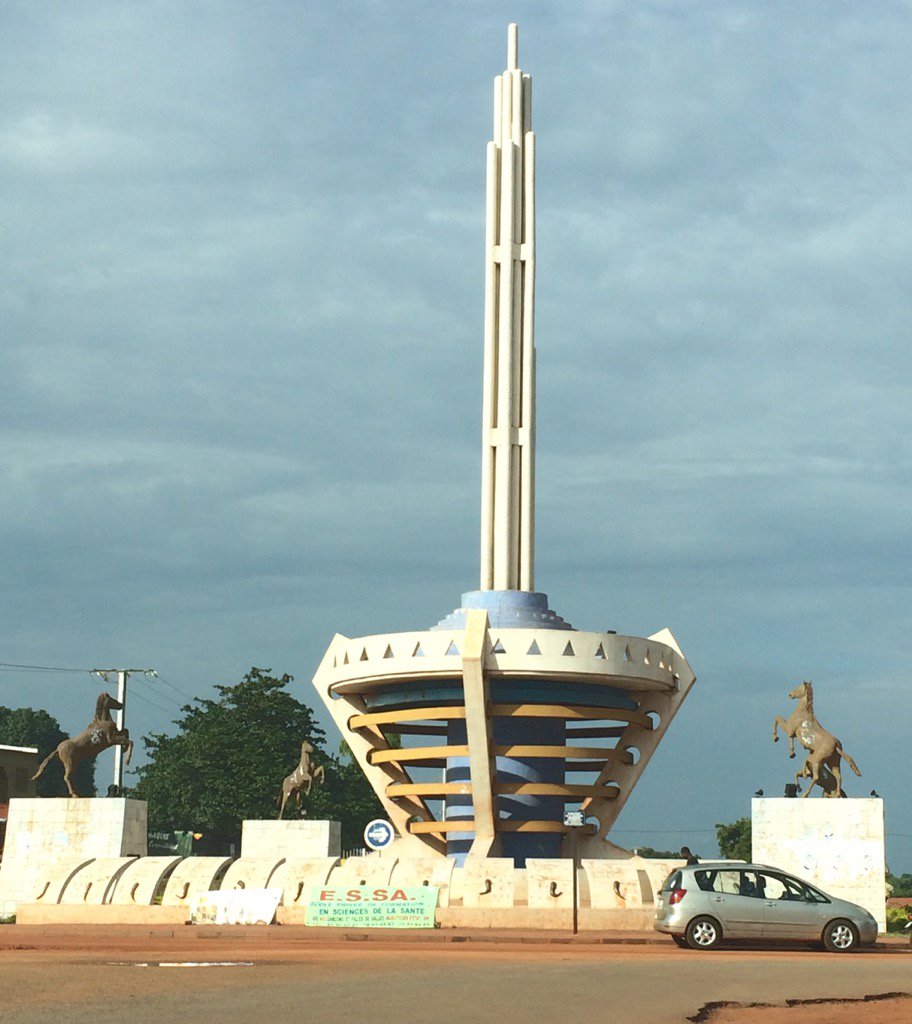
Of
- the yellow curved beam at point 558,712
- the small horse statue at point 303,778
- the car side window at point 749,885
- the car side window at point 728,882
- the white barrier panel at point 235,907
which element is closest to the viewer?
the car side window at point 728,882

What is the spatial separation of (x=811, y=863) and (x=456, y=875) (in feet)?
32.2

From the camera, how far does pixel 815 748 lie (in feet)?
133

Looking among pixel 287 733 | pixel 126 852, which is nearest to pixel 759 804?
pixel 126 852

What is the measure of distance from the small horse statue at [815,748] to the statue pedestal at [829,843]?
94cm

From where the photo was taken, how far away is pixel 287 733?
83312mm

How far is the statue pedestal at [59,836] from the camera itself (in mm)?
41375

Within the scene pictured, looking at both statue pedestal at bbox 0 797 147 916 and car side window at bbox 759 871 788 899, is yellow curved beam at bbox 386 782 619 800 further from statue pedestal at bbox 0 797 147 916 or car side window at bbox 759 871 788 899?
car side window at bbox 759 871 788 899

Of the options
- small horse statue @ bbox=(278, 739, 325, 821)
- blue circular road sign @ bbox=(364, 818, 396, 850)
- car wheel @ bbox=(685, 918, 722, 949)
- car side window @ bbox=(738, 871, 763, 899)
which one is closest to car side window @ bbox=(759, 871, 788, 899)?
car side window @ bbox=(738, 871, 763, 899)

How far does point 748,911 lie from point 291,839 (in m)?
23.1

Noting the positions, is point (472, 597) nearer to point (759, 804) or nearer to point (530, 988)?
point (759, 804)

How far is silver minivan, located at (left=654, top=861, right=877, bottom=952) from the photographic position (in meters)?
25.7

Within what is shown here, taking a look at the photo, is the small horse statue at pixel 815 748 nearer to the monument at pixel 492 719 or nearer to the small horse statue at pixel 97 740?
the monument at pixel 492 719

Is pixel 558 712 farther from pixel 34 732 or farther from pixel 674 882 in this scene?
pixel 34 732

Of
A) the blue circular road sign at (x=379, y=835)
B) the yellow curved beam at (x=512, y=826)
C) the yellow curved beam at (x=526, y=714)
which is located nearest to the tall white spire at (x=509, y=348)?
the yellow curved beam at (x=526, y=714)
